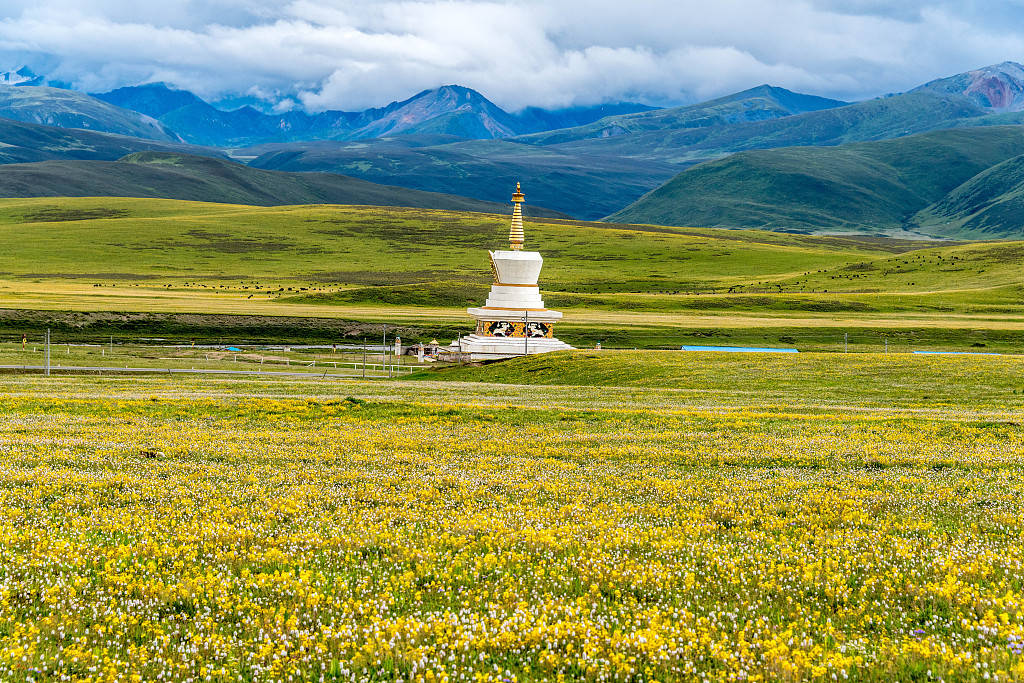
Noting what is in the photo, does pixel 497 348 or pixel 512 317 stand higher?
pixel 512 317

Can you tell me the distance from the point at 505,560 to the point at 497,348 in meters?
66.4

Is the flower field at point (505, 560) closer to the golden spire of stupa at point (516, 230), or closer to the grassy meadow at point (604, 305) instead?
the golden spire of stupa at point (516, 230)

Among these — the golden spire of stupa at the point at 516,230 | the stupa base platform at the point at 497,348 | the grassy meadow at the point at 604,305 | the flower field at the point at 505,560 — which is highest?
the golden spire of stupa at the point at 516,230

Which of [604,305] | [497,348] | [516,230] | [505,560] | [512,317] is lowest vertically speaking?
[497,348]

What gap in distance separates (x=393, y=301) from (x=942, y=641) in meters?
122

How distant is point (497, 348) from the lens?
79438 millimetres

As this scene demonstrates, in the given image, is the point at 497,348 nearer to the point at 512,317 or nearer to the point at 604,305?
the point at 512,317

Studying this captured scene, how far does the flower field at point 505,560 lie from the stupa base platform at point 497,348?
53324 mm

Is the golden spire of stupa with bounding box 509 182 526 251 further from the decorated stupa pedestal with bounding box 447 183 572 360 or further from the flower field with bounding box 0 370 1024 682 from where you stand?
the flower field with bounding box 0 370 1024 682

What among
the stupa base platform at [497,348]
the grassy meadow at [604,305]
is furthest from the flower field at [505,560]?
the grassy meadow at [604,305]

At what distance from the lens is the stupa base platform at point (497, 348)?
78.7m

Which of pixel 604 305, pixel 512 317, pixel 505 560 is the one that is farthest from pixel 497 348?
pixel 505 560

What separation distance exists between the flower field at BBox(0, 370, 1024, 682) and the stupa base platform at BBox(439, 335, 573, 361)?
53.3 m

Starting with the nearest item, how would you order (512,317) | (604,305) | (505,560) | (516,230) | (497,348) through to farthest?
(505,560), (497,348), (512,317), (516,230), (604,305)
